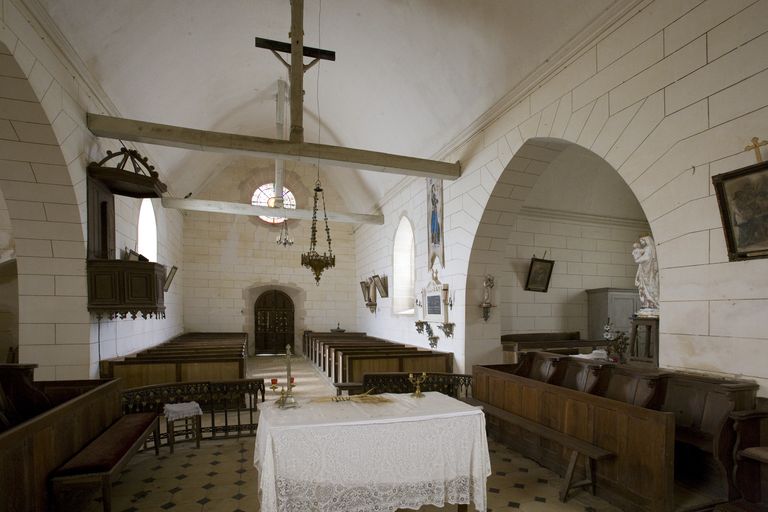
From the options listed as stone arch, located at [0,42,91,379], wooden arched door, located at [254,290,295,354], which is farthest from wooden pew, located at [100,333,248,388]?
wooden arched door, located at [254,290,295,354]

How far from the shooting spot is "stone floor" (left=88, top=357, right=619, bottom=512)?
3330mm

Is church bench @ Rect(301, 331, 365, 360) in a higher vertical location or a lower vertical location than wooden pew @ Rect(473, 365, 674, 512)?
lower

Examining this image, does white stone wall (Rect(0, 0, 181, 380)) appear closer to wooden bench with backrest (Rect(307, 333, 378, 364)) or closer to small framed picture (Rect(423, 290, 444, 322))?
small framed picture (Rect(423, 290, 444, 322))

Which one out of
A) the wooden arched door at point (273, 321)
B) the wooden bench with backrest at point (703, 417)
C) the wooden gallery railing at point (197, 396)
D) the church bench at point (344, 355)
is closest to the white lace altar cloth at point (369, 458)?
the wooden bench with backrest at point (703, 417)

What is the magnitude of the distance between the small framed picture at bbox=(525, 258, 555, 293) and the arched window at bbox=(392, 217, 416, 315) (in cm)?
282

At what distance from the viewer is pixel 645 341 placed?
5.03m

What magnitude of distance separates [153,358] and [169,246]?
201 inches

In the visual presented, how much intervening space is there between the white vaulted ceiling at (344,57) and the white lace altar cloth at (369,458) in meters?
4.28

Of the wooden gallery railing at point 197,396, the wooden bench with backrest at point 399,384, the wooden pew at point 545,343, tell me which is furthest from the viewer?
the wooden pew at point 545,343

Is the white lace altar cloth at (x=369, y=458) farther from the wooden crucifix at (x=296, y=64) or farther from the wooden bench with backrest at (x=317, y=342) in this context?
the wooden bench with backrest at (x=317, y=342)

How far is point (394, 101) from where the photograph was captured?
7883mm

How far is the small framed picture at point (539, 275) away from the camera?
845cm

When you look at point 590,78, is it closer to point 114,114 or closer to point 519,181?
point 519,181

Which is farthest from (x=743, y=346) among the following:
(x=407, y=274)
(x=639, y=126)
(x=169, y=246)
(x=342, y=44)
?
(x=169, y=246)
